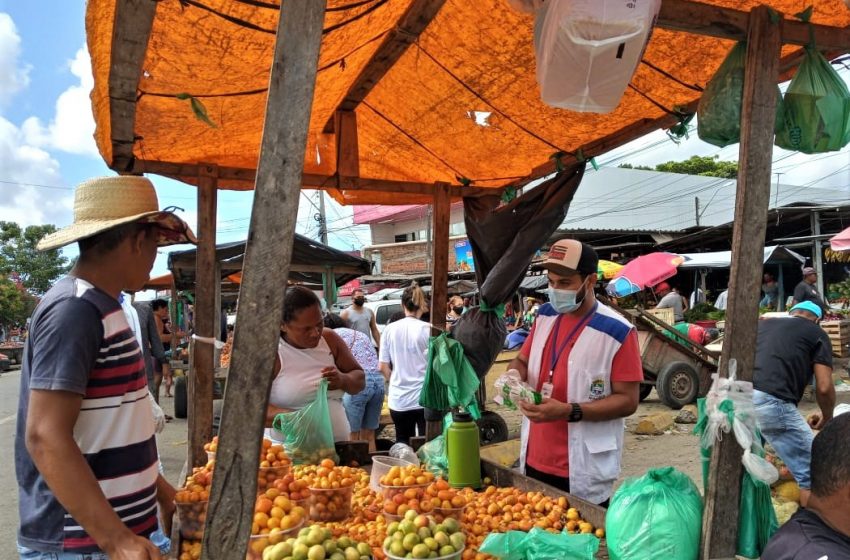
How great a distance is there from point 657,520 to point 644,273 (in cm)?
1501

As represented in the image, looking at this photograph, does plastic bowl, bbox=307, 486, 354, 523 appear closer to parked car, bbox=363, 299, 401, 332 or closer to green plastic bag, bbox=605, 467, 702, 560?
green plastic bag, bbox=605, 467, 702, 560

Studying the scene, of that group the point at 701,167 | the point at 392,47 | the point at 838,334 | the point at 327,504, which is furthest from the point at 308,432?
the point at 701,167

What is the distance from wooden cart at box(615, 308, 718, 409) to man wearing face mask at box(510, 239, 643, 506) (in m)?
6.97

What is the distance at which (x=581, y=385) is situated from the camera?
3.08 m

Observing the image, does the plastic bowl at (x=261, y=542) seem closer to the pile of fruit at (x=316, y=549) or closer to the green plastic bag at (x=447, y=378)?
the pile of fruit at (x=316, y=549)

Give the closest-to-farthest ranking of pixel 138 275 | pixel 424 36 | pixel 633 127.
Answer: pixel 138 275 → pixel 424 36 → pixel 633 127

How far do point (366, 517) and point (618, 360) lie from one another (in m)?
1.54

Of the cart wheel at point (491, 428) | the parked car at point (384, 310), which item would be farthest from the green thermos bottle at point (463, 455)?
the parked car at point (384, 310)

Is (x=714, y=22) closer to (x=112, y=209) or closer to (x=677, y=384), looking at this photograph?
(x=112, y=209)

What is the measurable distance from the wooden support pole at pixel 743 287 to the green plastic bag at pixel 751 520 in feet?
0.12

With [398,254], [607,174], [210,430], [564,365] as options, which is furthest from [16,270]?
[564,365]

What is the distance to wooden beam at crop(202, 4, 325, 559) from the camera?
149cm

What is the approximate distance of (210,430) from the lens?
443 cm

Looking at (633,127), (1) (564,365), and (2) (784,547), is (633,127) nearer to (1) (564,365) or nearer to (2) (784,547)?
(1) (564,365)
